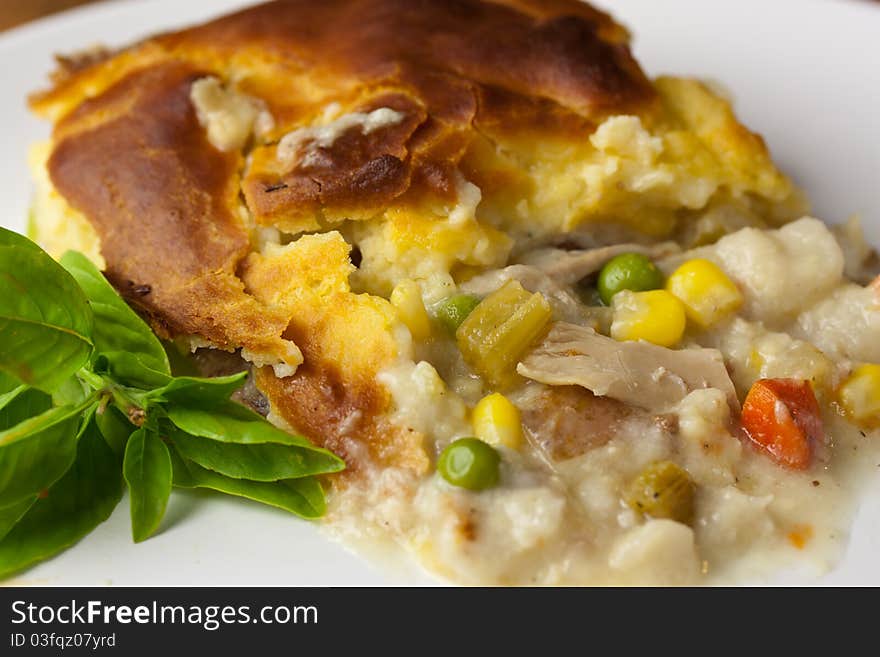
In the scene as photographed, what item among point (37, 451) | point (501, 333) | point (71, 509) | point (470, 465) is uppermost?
point (501, 333)

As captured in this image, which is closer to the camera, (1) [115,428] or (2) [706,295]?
(1) [115,428]

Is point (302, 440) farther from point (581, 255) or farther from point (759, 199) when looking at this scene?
point (759, 199)

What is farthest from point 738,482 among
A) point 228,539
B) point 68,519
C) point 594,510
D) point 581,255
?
point 68,519

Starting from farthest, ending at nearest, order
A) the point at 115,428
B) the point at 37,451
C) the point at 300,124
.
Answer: the point at 300,124 → the point at 115,428 → the point at 37,451

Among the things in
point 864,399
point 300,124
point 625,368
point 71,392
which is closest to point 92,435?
point 71,392

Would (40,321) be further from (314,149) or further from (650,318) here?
(650,318)

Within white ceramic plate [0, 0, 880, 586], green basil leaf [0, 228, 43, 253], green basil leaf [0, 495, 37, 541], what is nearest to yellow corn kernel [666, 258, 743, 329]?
white ceramic plate [0, 0, 880, 586]

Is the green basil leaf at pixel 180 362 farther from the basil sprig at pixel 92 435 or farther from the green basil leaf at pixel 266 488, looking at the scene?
the green basil leaf at pixel 266 488
